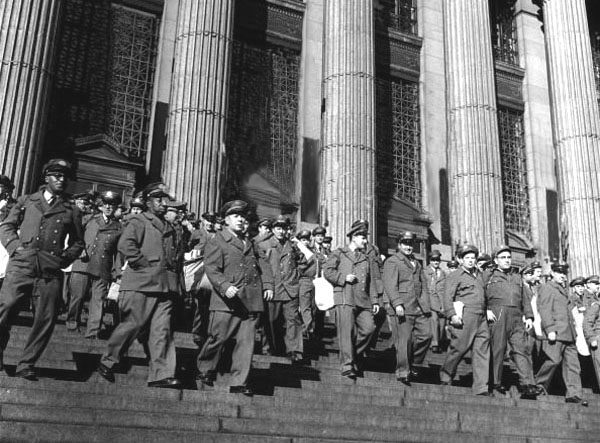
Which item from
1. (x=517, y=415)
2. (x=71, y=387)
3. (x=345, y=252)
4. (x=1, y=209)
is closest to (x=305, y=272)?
(x=345, y=252)

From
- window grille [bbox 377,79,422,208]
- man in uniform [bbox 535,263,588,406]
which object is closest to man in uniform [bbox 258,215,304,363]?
man in uniform [bbox 535,263,588,406]

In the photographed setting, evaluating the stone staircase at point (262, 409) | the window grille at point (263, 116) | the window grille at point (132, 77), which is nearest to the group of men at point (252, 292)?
the stone staircase at point (262, 409)

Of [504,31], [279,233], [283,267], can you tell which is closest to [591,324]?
[283,267]

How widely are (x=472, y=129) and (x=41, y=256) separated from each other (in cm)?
1388

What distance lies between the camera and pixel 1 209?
862cm

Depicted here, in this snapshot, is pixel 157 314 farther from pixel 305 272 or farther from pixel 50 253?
pixel 305 272

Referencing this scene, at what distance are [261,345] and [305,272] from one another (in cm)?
151

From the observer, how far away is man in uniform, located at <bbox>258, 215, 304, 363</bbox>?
8.62m

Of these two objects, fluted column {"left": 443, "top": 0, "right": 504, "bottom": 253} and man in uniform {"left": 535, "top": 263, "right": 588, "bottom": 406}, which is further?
fluted column {"left": 443, "top": 0, "right": 504, "bottom": 253}

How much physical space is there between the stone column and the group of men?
301 centimetres

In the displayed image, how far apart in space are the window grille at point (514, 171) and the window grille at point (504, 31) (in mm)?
2047

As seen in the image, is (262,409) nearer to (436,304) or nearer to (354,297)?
(354,297)

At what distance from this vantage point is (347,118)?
1625 centimetres

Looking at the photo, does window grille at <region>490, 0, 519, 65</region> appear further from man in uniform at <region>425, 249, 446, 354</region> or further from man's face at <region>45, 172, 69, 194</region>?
man's face at <region>45, 172, 69, 194</region>
